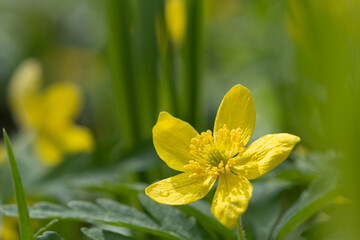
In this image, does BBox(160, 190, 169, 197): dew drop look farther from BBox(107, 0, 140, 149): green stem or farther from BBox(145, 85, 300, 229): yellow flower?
BBox(107, 0, 140, 149): green stem

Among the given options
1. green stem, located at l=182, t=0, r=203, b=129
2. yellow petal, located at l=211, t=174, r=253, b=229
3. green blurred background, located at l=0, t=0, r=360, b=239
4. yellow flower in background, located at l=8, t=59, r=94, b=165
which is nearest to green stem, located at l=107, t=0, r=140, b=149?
green blurred background, located at l=0, t=0, r=360, b=239

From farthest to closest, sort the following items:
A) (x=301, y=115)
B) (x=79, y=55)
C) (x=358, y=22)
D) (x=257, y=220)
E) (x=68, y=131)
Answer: (x=79, y=55) → (x=68, y=131) → (x=301, y=115) → (x=257, y=220) → (x=358, y=22)

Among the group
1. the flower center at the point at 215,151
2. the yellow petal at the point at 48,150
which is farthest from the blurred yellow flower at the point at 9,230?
the flower center at the point at 215,151

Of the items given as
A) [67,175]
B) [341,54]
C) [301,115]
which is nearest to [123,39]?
[67,175]

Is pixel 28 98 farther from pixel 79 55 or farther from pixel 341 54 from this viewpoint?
pixel 79 55

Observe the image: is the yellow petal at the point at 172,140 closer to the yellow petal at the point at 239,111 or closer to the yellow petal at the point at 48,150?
the yellow petal at the point at 239,111

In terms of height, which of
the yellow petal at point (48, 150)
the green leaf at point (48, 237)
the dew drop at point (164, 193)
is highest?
the dew drop at point (164, 193)
